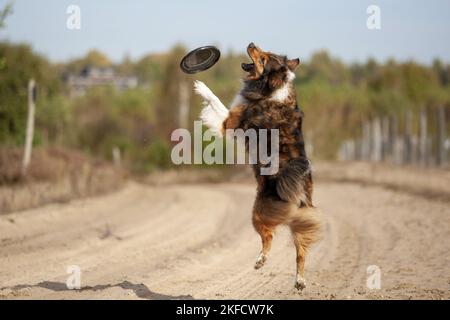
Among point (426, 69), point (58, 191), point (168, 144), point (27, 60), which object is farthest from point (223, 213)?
point (426, 69)

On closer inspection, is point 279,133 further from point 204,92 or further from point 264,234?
point 204,92

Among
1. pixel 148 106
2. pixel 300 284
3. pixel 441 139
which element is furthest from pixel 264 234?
pixel 148 106

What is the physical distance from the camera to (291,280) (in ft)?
26.9

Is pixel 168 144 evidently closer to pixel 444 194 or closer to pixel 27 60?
pixel 27 60

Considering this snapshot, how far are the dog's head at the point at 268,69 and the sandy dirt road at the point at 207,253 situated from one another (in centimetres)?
247

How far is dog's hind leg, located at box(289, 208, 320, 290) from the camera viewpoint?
290 inches

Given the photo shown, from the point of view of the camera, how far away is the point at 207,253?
1066 centimetres

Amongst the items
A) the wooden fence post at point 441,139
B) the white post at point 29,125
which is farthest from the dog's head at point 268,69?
the wooden fence post at point 441,139

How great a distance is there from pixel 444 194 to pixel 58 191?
10830 mm

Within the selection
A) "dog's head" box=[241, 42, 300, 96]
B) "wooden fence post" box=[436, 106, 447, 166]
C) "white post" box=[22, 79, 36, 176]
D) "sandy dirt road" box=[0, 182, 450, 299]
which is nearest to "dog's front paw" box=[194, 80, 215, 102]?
"dog's head" box=[241, 42, 300, 96]

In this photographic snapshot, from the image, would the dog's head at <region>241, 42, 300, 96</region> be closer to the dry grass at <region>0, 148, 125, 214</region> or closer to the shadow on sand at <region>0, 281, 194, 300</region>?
the shadow on sand at <region>0, 281, 194, 300</region>

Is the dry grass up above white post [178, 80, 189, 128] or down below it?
below

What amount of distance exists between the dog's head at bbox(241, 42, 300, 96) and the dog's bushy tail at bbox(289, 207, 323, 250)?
1.58 m

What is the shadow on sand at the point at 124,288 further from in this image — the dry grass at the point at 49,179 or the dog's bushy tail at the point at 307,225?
the dry grass at the point at 49,179
